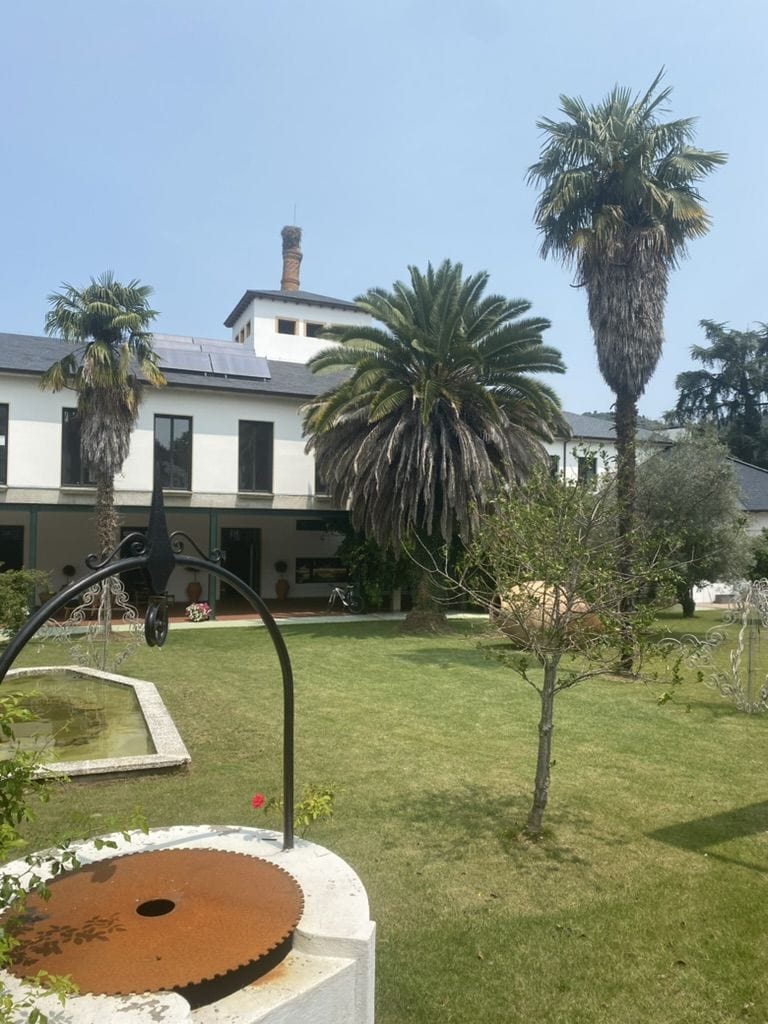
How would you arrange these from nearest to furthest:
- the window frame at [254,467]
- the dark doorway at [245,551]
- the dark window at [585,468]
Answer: the dark window at [585,468] → the window frame at [254,467] → the dark doorway at [245,551]

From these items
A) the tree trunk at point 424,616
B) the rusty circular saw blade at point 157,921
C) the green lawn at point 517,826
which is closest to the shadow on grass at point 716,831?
the green lawn at point 517,826

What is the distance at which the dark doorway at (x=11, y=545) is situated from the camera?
963 inches

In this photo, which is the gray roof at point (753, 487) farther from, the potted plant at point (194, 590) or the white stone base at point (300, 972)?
the white stone base at point (300, 972)

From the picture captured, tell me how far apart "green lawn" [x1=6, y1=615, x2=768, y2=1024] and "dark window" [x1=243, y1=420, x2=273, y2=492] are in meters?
13.0

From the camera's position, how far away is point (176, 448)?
23.6 meters

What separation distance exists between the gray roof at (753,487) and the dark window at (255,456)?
65.8ft

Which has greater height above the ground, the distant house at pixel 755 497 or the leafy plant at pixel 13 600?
the distant house at pixel 755 497

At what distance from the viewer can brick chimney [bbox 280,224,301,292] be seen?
46781mm

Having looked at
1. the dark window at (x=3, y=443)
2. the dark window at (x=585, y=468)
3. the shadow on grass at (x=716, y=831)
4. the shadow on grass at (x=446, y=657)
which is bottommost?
the shadow on grass at (x=446, y=657)

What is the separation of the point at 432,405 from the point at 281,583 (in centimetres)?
1212

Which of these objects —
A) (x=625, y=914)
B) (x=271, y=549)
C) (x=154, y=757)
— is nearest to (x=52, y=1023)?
(x=625, y=914)

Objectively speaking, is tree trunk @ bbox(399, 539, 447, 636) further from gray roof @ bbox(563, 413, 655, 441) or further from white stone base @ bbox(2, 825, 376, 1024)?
white stone base @ bbox(2, 825, 376, 1024)

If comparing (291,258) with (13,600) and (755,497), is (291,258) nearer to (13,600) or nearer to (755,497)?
(755,497)

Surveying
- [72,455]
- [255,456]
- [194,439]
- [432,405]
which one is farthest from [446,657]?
[72,455]
